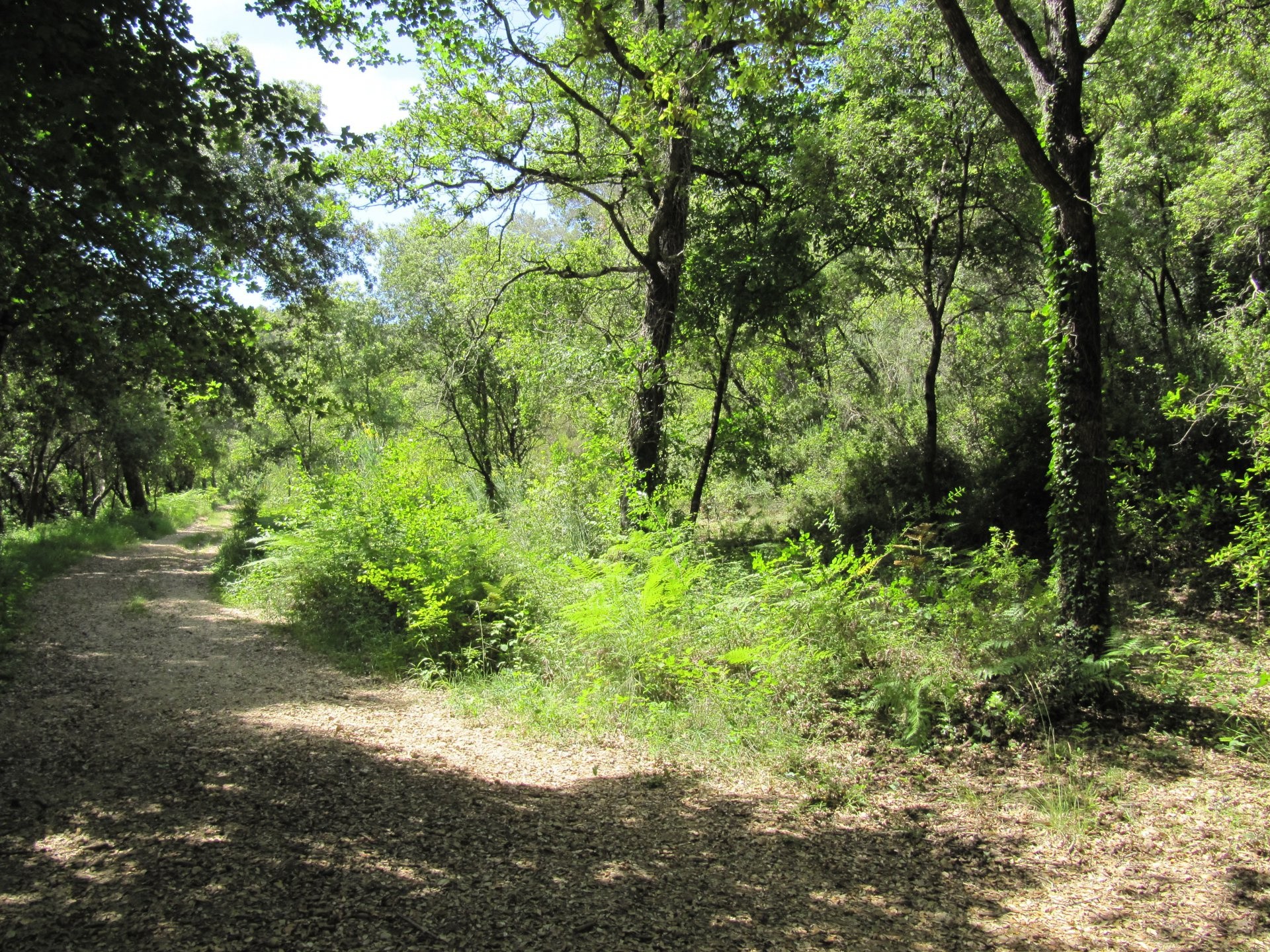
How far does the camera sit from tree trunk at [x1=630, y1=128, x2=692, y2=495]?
452 inches

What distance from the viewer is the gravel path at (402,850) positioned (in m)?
2.98

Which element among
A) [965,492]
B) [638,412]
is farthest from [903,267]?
[638,412]

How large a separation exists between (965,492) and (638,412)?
5.82 m

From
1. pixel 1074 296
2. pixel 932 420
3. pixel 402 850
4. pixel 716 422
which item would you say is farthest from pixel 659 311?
pixel 402 850

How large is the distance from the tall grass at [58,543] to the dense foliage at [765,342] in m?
2.98

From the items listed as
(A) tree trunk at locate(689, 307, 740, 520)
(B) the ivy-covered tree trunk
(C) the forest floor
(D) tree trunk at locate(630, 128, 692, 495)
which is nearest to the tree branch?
(B) the ivy-covered tree trunk

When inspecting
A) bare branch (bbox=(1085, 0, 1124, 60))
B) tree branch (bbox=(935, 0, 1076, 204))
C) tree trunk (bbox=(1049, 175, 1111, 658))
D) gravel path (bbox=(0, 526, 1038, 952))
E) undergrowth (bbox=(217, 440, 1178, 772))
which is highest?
bare branch (bbox=(1085, 0, 1124, 60))

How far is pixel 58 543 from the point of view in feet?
57.8

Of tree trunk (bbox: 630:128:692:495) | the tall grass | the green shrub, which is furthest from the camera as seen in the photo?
tree trunk (bbox: 630:128:692:495)

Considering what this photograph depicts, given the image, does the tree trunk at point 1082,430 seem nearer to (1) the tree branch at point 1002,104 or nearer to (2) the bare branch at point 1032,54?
(1) the tree branch at point 1002,104

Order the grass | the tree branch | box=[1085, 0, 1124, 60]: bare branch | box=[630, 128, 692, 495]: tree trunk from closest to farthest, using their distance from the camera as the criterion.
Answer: the tree branch
box=[1085, 0, 1124, 60]: bare branch
the grass
box=[630, 128, 692, 495]: tree trunk

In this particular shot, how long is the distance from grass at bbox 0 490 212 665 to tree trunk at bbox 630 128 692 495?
8.33 m

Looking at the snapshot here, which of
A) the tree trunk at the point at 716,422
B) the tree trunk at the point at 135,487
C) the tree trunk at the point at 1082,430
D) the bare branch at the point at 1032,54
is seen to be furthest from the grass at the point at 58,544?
the bare branch at the point at 1032,54

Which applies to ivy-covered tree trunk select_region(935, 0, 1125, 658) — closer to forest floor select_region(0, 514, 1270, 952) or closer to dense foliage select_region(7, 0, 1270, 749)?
dense foliage select_region(7, 0, 1270, 749)
